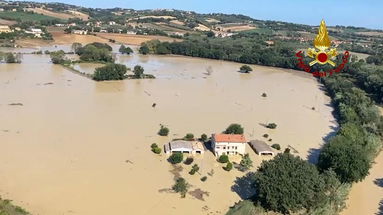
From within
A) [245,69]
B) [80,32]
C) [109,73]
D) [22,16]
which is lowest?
[245,69]

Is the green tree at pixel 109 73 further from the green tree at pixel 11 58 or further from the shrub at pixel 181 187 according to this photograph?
the shrub at pixel 181 187

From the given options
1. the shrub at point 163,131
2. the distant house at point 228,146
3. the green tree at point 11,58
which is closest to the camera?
the distant house at point 228,146

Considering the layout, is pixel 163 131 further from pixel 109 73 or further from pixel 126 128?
pixel 109 73

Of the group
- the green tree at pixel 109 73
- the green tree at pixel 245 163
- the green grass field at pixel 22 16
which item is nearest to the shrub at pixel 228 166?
the green tree at pixel 245 163

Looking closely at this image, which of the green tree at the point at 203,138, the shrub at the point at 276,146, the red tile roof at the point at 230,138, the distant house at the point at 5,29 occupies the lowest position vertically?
the shrub at the point at 276,146

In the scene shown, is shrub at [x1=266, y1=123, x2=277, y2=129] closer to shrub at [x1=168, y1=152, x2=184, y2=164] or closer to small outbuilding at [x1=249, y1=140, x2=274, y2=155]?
small outbuilding at [x1=249, y1=140, x2=274, y2=155]

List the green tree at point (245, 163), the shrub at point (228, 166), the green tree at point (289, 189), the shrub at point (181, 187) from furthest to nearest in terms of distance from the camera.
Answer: the green tree at point (245, 163) → the shrub at point (228, 166) → the shrub at point (181, 187) → the green tree at point (289, 189)

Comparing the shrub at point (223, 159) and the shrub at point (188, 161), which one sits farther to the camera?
the shrub at point (223, 159)

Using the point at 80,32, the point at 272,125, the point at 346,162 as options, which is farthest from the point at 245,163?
the point at 80,32
